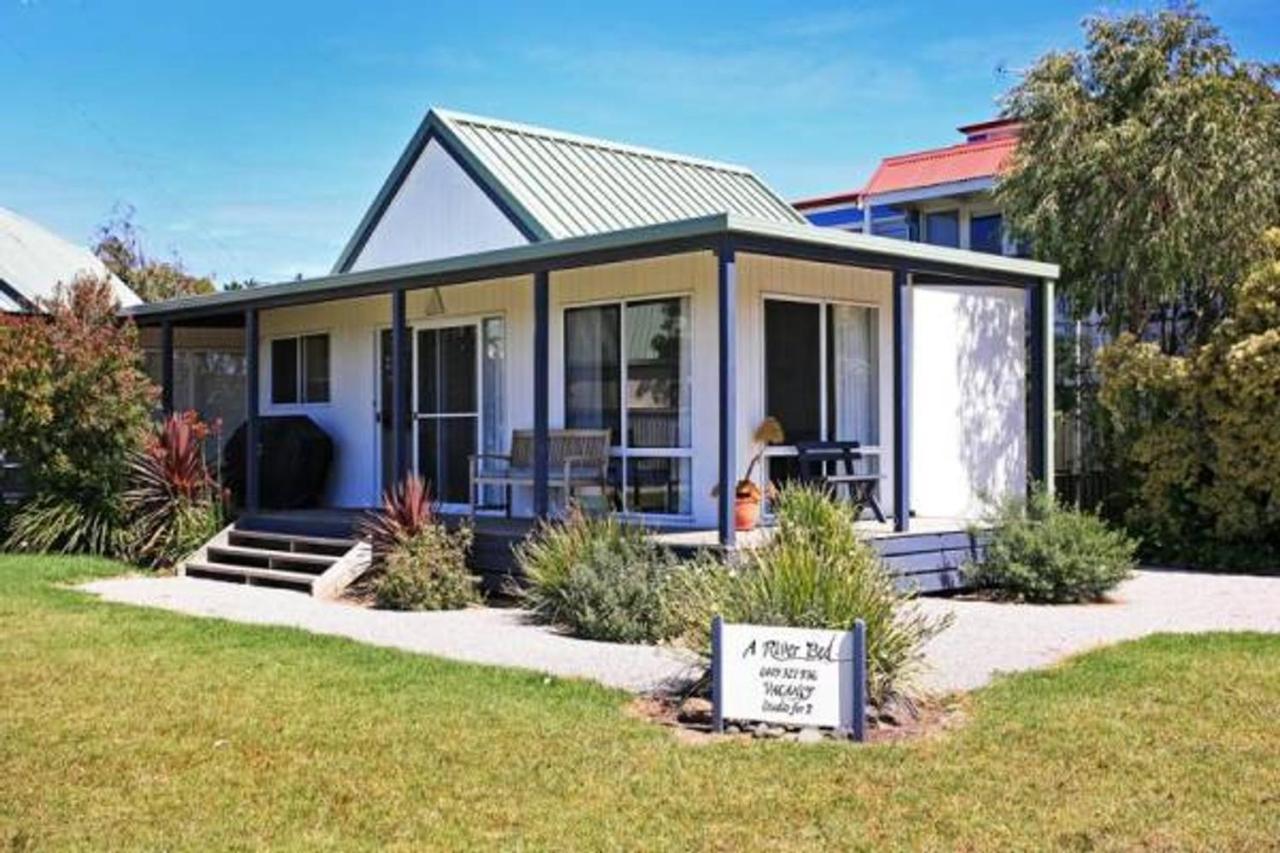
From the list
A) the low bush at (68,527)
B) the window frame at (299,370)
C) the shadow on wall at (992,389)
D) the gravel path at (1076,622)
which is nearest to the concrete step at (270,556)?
the low bush at (68,527)

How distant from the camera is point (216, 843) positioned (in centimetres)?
468

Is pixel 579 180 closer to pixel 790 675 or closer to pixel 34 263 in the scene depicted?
pixel 790 675

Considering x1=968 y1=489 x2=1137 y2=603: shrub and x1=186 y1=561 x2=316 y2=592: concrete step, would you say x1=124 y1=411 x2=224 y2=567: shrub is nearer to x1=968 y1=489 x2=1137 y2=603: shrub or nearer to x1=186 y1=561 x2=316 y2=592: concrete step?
x1=186 y1=561 x2=316 y2=592: concrete step

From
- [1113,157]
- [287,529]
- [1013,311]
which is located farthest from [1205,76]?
[287,529]

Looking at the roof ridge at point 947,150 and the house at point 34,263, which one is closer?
the house at point 34,263

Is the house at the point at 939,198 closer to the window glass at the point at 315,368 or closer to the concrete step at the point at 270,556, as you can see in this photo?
the window glass at the point at 315,368

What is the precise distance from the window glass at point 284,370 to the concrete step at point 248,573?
3.77m

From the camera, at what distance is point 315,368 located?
53.8 feet

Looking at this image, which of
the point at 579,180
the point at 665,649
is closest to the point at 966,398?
the point at 579,180

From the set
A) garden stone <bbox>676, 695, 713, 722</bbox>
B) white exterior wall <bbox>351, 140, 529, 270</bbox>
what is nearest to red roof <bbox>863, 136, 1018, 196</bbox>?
white exterior wall <bbox>351, 140, 529, 270</bbox>

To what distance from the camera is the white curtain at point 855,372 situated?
41.2 ft

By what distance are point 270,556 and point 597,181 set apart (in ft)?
17.7

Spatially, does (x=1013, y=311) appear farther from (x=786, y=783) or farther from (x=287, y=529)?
(x=786, y=783)

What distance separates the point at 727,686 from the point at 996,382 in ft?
27.2
